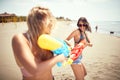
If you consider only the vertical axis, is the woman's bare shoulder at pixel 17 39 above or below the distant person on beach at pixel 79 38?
above

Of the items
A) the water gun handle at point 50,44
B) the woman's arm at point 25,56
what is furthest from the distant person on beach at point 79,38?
the woman's arm at point 25,56

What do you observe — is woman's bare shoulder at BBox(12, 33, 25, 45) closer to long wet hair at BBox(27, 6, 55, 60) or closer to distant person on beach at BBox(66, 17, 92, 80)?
long wet hair at BBox(27, 6, 55, 60)

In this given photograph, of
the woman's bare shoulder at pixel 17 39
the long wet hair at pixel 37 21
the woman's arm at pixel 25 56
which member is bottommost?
the woman's arm at pixel 25 56

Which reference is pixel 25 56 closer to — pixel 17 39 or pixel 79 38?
pixel 17 39

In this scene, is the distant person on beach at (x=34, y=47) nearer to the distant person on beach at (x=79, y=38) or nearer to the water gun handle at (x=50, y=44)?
the water gun handle at (x=50, y=44)

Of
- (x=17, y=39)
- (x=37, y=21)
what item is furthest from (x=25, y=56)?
(x=37, y=21)

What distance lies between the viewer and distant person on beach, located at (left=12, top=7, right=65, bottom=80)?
0.83 metres

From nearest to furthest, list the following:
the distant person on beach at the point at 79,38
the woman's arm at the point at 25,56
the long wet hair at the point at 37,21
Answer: the woman's arm at the point at 25,56 → the long wet hair at the point at 37,21 → the distant person on beach at the point at 79,38

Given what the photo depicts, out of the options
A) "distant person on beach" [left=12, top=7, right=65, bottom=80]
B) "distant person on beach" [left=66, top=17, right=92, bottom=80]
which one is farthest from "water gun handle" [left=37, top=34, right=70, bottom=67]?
"distant person on beach" [left=66, top=17, right=92, bottom=80]

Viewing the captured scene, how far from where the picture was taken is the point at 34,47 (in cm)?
99

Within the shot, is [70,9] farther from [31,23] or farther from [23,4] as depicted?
[31,23]

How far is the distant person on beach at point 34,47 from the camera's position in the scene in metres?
0.83

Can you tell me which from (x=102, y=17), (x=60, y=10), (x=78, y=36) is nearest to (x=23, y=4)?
(x=60, y=10)

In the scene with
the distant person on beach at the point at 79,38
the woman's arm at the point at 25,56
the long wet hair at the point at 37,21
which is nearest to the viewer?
the woman's arm at the point at 25,56
